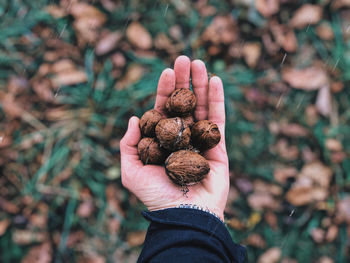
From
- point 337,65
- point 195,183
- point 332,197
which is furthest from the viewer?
point 337,65

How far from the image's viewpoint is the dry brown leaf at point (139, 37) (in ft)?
9.16

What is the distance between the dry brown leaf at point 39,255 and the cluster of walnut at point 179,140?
4.27ft

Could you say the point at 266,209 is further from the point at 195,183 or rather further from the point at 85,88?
the point at 85,88

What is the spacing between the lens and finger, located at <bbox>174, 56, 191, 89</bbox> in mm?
2203

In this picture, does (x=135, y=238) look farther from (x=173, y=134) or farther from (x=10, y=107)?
(x=10, y=107)

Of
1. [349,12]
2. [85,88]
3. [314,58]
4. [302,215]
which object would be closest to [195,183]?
[302,215]

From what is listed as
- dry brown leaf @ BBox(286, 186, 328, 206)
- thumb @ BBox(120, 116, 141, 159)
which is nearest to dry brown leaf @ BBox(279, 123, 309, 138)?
dry brown leaf @ BBox(286, 186, 328, 206)

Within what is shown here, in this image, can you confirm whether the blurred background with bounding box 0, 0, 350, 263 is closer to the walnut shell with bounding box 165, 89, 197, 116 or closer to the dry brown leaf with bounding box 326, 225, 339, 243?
the dry brown leaf with bounding box 326, 225, 339, 243

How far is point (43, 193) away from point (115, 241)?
2.52ft

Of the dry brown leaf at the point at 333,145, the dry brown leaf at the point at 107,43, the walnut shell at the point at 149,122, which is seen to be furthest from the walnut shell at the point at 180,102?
the dry brown leaf at the point at 333,145

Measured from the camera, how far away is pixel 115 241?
254 cm

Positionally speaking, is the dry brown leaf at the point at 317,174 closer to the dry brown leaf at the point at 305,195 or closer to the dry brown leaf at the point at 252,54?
the dry brown leaf at the point at 305,195

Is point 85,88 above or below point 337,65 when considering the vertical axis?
below

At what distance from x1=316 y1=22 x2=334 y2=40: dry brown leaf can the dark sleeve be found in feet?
6.73
